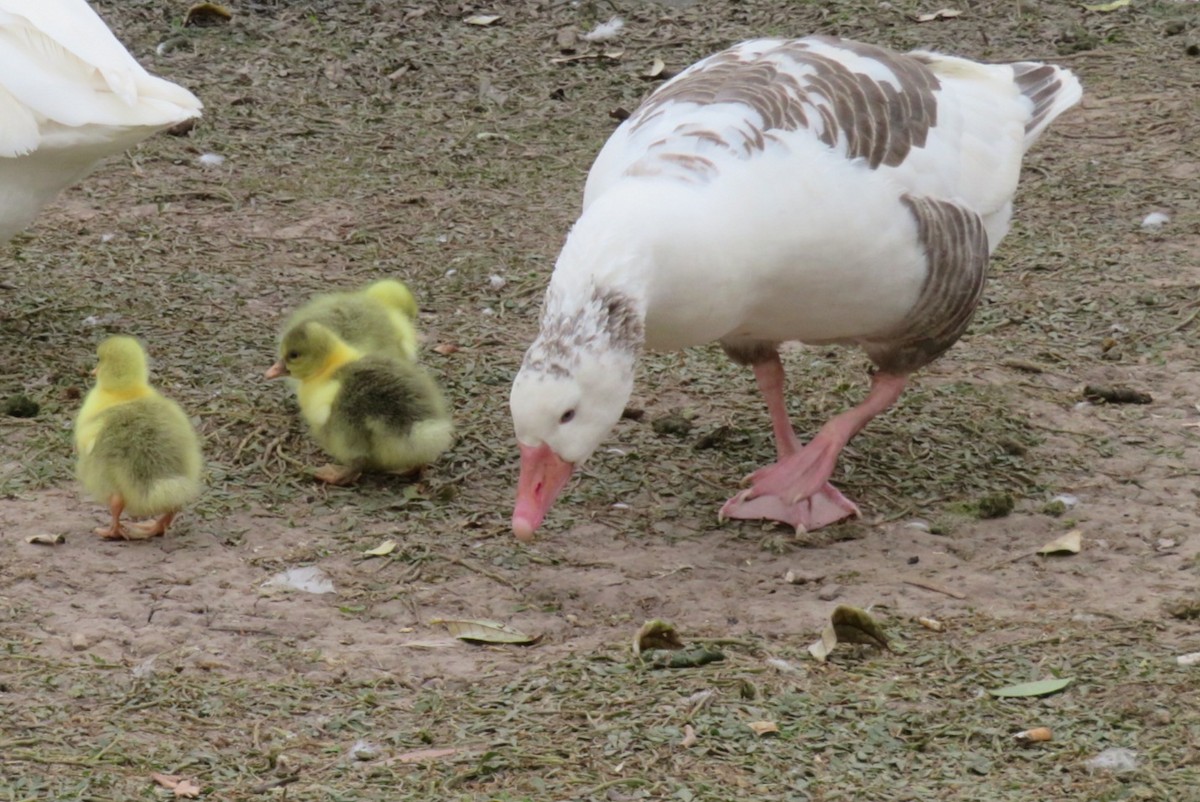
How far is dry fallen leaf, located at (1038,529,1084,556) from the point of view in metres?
4.47

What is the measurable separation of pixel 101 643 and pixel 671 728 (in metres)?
1.42

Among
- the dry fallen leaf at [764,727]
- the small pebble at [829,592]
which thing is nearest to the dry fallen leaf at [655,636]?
the dry fallen leaf at [764,727]

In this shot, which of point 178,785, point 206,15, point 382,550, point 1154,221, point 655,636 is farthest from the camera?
point 206,15

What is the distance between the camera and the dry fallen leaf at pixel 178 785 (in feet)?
10.4

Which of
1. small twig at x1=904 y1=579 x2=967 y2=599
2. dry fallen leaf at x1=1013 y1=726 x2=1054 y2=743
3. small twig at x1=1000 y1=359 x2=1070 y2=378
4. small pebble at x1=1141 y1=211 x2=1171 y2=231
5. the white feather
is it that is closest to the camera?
dry fallen leaf at x1=1013 y1=726 x2=1054 y2=743

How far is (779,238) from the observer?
4051 millimetres

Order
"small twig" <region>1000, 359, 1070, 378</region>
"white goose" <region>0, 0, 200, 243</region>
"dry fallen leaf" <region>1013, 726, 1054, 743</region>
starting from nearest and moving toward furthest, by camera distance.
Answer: "dry fallen leaf" <region>1013, 726, 1054, 743</region>
"white goose" <region>0, 0, 200, 243</region>
"small twig" <region>1000, 359, 1070, 378</region>

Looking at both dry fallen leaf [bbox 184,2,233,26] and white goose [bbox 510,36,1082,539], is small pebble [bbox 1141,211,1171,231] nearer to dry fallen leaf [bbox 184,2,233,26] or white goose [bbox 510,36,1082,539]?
white goose [bbox 510,36,1082,539]

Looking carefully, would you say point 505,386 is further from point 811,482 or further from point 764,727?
point 764,727

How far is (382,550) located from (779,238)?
141cm

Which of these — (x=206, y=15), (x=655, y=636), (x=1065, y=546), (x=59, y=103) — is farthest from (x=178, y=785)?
(x=206, y=15)

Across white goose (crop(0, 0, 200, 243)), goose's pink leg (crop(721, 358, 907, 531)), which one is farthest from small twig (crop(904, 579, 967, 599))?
white goose (crop(0, 0, 200, 243))

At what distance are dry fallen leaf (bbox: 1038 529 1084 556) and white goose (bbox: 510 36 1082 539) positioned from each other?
2.03 ft

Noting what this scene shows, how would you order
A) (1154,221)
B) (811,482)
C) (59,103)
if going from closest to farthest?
(811,482) → (59,103) → (1154,221)
